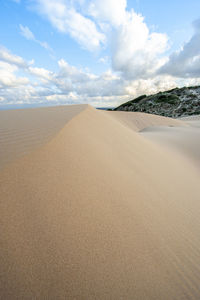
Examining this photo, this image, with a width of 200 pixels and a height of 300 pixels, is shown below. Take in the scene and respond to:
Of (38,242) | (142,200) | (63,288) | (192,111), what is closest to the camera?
(63,288)

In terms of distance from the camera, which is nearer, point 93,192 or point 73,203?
point 73,203

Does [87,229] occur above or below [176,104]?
above

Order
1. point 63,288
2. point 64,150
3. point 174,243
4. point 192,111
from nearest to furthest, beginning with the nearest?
point 63,288 < point 174,243 < point 64,150 < point 192,111

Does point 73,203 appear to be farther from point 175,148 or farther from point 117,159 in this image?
point 175,148

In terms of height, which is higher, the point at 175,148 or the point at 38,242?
the point at 38,242

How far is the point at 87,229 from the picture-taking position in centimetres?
135

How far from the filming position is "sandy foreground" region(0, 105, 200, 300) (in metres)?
1.06

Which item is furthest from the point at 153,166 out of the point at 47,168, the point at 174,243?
the point at 47,168

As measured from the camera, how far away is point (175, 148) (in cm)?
500

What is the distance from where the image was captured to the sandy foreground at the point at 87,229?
1.06 meters

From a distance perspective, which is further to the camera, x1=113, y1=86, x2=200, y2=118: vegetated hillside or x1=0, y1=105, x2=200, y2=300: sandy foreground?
x1=113, y1=86, x2=200, y2=118: vegetated hillside

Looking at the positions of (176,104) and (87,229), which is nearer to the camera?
(87,229)

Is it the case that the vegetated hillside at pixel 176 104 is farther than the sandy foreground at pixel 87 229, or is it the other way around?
the vegetated hillside at pixel 176 104

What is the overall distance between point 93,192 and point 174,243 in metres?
0.95
